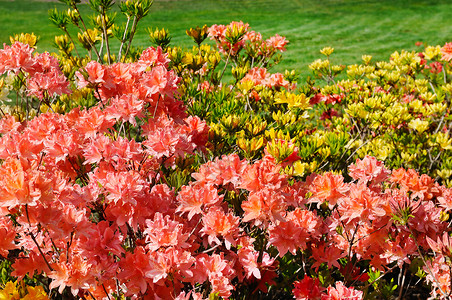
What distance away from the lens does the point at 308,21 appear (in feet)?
53.0

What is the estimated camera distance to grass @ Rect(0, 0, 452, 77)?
12.3 m

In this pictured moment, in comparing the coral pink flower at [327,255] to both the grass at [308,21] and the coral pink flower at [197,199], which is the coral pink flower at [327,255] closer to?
the coral pink flower at [197,199]

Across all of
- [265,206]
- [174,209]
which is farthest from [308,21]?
[265,206]

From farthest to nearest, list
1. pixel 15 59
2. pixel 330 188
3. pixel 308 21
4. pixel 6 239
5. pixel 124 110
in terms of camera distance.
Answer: pixel 308 21 → pixel 15 59 → pixel 124 110 → pixel 330 188 → pixel 6 239

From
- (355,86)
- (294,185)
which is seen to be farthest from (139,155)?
(355,86)

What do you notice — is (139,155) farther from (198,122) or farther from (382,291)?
(382,291)

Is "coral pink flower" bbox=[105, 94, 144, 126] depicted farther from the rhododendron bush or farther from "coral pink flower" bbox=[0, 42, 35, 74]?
"coral pink flower" bbox=[0, 42, 35, 74]

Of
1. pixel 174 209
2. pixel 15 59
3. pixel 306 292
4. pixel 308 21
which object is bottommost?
pixel 306 292

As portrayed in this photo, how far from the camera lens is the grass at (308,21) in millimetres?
12327

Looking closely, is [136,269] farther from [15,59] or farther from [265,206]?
[15,59]

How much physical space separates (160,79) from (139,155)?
0.40 meters

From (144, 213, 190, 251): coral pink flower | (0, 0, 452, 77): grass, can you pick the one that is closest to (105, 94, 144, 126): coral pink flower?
(144, 213, 190, 251): coral pink flower

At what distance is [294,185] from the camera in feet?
6.90

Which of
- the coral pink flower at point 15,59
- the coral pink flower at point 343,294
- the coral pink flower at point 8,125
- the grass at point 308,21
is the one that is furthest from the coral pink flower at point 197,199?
the grass at point 308,21
